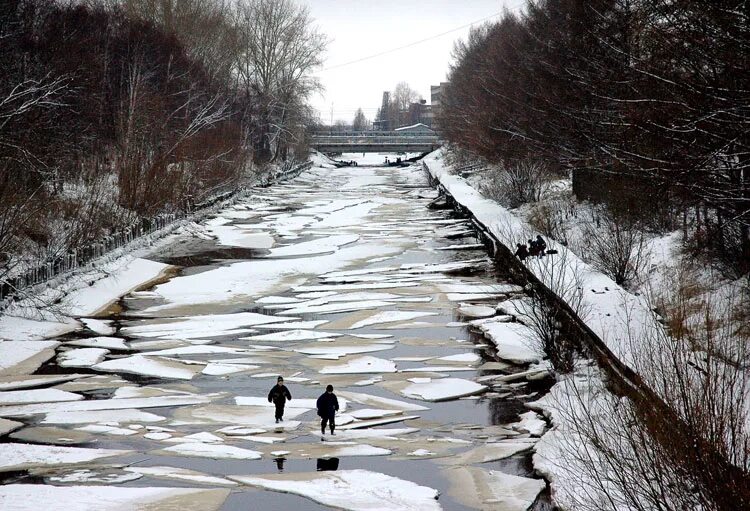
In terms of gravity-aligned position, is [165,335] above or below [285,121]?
below

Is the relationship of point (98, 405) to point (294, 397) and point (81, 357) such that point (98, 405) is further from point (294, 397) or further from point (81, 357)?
point (81, 357)

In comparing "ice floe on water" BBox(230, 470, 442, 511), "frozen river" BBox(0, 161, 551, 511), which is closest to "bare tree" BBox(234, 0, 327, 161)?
"frozen river" BBox(0, 161, 551, 511)

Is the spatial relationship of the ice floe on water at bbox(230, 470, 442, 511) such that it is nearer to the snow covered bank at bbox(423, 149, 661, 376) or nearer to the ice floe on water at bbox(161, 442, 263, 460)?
the ice floe on water at bbox(161, 442, 263, 460)

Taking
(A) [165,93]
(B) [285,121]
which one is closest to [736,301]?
Answer: (A) [165,93]

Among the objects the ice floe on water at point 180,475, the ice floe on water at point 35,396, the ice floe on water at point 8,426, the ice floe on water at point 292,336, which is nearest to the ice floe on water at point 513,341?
the ice floe on water at point 292,336

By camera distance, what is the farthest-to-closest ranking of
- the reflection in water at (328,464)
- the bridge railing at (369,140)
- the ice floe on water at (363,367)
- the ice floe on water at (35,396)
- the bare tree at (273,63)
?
1. the bridge railing at (369,140)
2. the bare tree at (273,63)
3. the ice floe on water at (363,367)
4. the ice floe on water at (35,396)
5. the reflection in water at (328,464)

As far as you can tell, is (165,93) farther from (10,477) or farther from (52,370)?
(10,477)

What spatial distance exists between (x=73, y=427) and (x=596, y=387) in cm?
829

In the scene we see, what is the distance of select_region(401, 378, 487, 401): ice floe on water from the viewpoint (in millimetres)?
17000

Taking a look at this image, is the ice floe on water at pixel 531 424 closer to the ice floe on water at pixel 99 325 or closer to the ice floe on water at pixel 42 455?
the ice floe on water at pixel 42 455

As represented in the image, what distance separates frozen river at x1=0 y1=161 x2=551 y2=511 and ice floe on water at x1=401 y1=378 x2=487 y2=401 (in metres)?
0.05

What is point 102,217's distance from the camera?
34.3m

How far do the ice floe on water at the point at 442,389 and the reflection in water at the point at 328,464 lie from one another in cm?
371

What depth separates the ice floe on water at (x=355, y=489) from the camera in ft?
38.5
